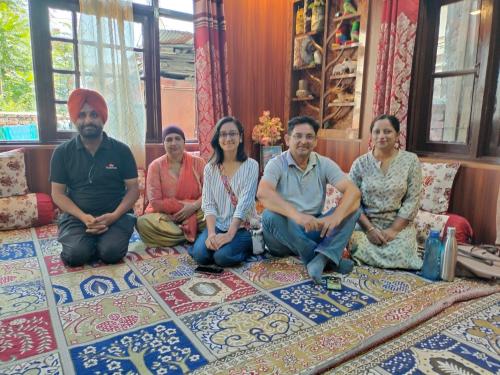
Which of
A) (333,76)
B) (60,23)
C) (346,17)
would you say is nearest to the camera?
(60,23)

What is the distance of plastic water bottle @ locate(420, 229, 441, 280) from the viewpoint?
208 cm

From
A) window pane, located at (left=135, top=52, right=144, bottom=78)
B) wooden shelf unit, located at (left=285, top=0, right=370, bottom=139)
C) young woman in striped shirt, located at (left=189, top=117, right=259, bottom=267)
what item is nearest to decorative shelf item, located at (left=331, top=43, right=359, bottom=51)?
wooden shelf unit, located at (left=285, top=0, right=370, bottom=139)

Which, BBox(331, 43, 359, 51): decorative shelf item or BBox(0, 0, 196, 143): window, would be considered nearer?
BBox(0, 0, 196, 143): window

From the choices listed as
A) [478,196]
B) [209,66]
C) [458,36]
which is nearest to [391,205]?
[478,196]

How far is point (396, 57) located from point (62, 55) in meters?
3.03

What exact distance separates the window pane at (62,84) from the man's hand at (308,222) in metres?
2.63

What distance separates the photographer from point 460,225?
8.33 feet

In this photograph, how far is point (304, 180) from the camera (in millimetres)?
2305

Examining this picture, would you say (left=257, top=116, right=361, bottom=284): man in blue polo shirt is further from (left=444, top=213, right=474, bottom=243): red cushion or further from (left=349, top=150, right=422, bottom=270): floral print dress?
(left=444, top=213, right=474, bottom=243): red cushion

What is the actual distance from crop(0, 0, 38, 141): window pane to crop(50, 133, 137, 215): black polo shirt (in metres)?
1.40

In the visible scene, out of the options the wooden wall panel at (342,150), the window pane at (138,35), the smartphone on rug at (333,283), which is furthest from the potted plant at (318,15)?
the smartphone on rug at (333,283)

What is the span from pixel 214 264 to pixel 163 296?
0.51 metres

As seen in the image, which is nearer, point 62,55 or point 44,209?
point 44,209

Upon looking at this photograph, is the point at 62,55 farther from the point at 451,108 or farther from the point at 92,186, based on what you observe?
the point at 451,108
